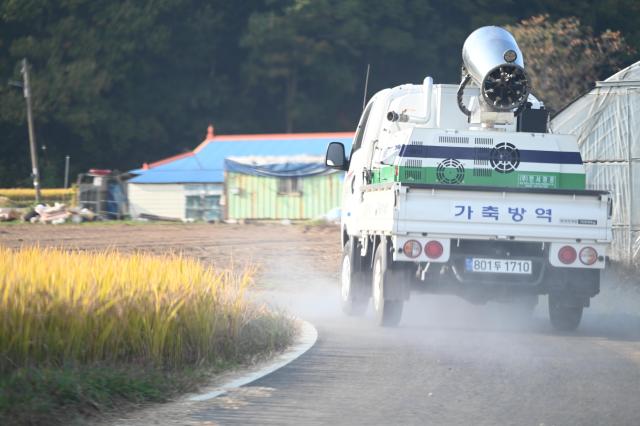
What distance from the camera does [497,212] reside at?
12.8m

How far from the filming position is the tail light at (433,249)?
12.8m

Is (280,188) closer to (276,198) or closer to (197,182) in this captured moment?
(276,198)

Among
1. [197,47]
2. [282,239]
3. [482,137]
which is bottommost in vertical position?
[282,239]

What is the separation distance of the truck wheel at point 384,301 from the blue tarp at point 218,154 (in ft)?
121

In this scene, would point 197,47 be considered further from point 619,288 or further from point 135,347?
point 135,347

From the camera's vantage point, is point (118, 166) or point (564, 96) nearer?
point (564, 96)

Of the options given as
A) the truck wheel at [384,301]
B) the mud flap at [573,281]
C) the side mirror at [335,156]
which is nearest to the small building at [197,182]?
the side mirror at [335,156]

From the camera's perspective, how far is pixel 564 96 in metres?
43.7

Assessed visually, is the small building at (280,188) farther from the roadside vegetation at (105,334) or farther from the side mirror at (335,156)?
the roadside vegetation at (105,334)

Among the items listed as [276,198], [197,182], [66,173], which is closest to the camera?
[276,198]

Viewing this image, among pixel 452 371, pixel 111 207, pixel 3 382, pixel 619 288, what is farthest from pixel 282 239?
pixel 3 382

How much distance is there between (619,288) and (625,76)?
6.15m

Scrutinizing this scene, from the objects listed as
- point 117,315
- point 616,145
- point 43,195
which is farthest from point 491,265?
point 43,195

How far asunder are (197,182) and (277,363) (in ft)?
138
